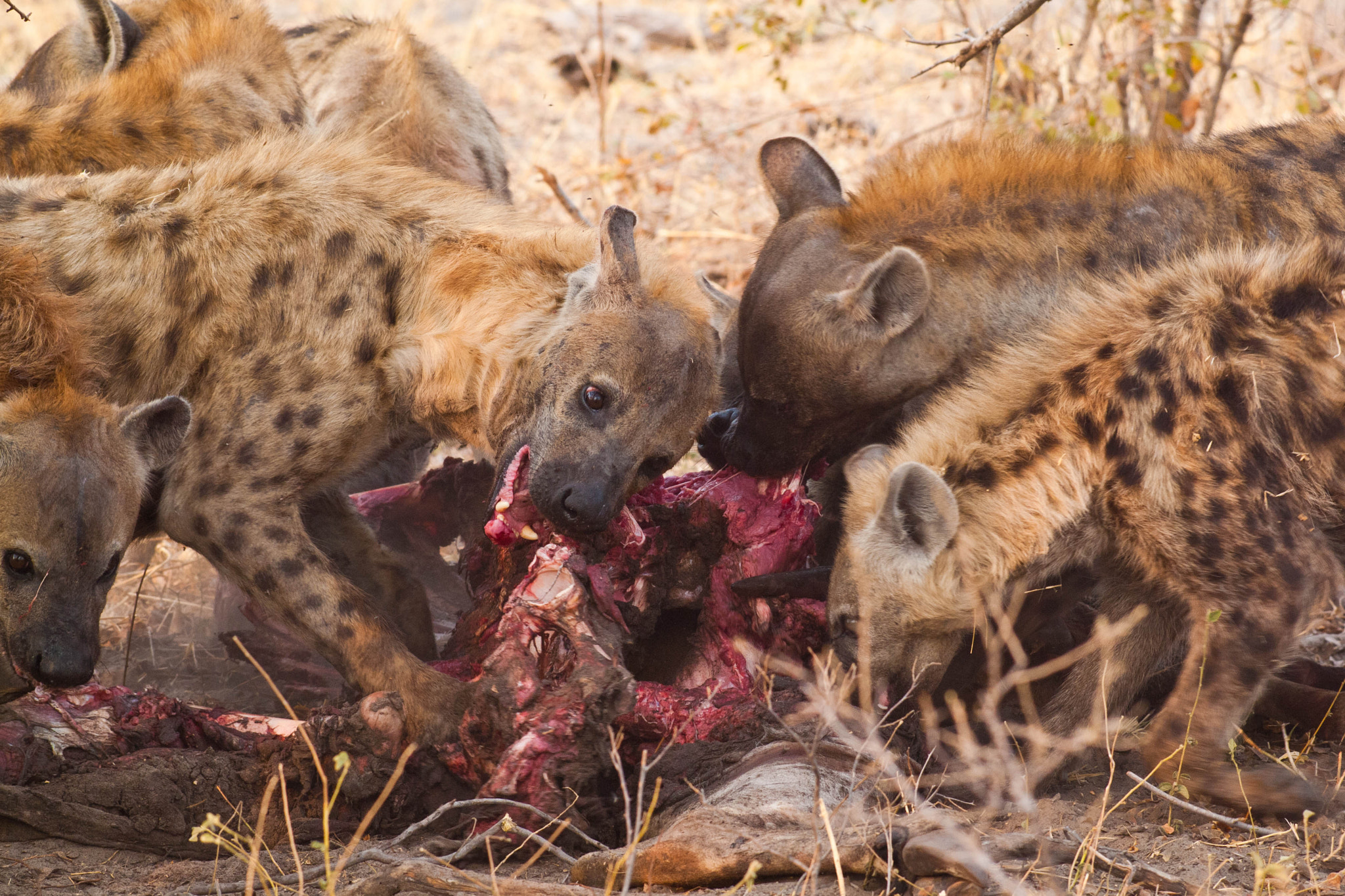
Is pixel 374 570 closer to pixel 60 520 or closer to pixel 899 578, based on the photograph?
pixel 60 520

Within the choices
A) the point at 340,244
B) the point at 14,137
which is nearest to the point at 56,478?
the point at 340,244

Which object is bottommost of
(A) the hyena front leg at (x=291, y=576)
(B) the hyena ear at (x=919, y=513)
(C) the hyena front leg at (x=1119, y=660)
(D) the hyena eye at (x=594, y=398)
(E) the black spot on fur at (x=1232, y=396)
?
(C) the hyena front leg at (x=1119, y=660)

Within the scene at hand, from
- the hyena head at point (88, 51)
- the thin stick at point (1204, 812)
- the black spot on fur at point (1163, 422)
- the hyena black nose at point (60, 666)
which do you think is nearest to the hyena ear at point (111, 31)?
the hyena head at point (88, 51)

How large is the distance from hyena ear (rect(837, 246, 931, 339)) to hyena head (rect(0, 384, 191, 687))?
5.34 ft

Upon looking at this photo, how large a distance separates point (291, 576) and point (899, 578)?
4.49 ft

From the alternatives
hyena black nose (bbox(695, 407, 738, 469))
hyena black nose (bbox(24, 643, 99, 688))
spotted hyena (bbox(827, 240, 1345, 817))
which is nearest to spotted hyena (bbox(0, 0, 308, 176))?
hyena black nose (bbox(695, 407, 738, 469))

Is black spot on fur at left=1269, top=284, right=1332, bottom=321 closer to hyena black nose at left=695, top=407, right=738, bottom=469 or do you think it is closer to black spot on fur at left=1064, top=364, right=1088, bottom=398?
black spot on fur at left=1064, top=364, right=1088, bottom=398

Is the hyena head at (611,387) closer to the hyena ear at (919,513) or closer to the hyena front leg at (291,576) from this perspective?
the hyena front leg at (291,576)

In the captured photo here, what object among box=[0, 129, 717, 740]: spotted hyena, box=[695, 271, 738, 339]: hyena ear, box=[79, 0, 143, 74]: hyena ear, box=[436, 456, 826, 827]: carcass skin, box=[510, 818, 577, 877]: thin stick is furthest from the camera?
box=[79, 0, 143, 74]: hyena ear

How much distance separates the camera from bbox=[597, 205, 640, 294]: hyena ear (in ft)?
10.5

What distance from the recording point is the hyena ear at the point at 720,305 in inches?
153

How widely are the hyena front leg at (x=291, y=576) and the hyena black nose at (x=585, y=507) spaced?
17.6 inches

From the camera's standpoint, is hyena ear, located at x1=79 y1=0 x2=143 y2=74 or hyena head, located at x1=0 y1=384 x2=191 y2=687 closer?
hyena head, located at x1=0 y1=384 x2=191 y2=687

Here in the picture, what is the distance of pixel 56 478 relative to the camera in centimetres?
275
